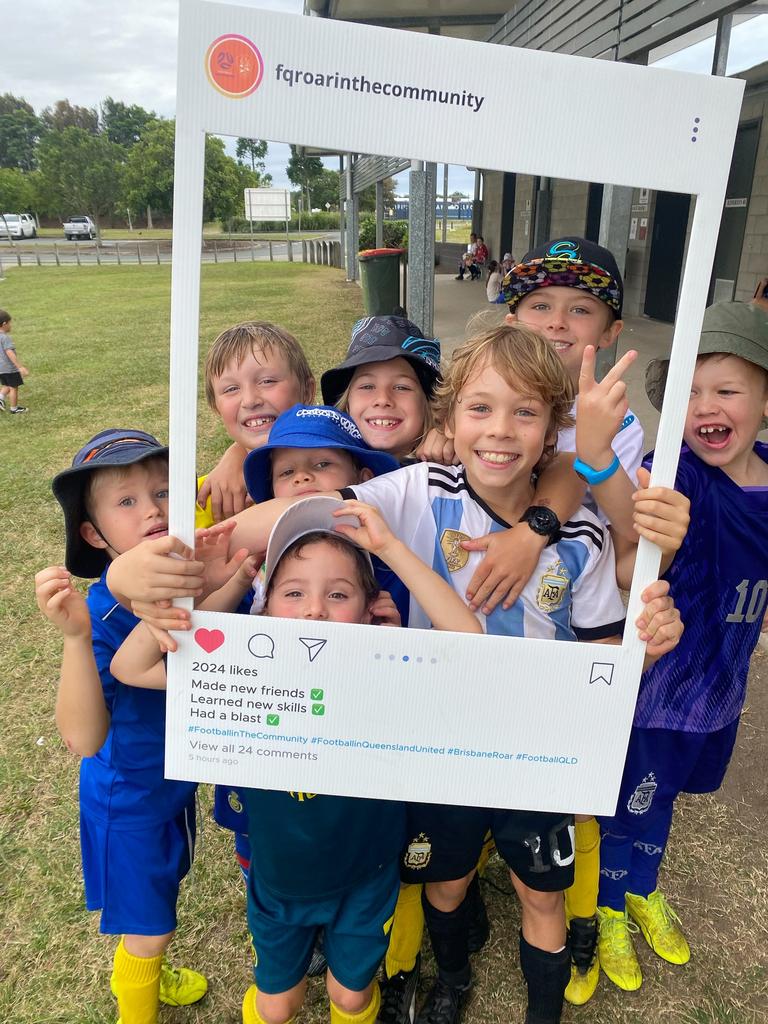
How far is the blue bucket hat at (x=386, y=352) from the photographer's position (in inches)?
74.0

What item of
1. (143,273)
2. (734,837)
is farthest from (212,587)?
(143,273)

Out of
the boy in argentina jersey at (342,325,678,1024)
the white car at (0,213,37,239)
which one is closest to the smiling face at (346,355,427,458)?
the boy in argentina jersey at (342,325,678,1024)

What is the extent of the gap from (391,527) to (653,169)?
820 mm

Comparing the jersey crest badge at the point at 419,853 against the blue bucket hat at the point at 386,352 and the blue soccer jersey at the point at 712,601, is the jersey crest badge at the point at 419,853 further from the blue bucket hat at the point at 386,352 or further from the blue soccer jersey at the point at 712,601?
the blue bucket hat at the point at 386,352

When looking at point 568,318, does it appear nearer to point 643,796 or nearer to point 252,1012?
point 643,796

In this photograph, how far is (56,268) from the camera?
30203 millimetres

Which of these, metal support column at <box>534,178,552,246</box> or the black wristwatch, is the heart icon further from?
metal support column at <box>534,178,552,246</box>

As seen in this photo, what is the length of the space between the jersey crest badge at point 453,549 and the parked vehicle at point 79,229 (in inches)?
2241

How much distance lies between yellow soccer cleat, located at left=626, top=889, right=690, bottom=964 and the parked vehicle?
57.1m

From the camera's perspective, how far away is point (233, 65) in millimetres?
1010

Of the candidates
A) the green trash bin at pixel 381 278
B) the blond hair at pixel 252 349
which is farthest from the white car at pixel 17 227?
the blond hair at pixel 252 349

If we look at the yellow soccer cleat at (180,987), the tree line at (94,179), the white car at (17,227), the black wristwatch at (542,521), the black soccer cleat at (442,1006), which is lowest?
the yellow soccer cleat at (180,987)

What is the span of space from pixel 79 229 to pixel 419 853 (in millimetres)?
58489

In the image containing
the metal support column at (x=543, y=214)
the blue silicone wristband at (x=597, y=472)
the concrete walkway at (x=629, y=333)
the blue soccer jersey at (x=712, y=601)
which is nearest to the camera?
the blue silicone wristband at (x=597, y=472)
